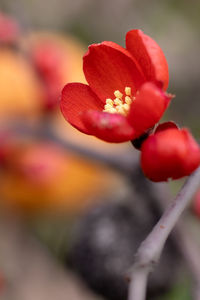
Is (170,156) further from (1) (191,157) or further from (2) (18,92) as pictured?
(2) (18,92)

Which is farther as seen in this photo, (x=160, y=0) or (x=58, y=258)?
(x=160, y=0)

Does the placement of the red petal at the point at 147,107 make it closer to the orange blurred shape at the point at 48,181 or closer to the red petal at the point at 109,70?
the red petal at the point at 109,70

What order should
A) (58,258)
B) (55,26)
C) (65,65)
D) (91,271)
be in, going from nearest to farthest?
(91,271) < (58,258) < (65,65) < (55,26)

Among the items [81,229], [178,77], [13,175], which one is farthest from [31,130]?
[178,77]

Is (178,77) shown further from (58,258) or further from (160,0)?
(58,258)

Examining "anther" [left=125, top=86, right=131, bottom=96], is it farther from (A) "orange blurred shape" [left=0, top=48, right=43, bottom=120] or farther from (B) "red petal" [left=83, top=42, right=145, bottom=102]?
(A) "orange blurred shape" [left=0, top=48, right=43, bottom=120]

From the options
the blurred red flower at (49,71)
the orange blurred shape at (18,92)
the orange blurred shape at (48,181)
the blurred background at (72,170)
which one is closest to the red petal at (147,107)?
the blurred background at (72,170)
